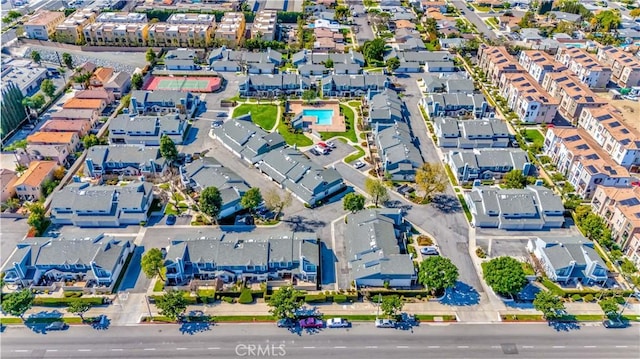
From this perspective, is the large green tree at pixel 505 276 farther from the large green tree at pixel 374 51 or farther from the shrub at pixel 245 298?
the large green tree at pixel 374 51

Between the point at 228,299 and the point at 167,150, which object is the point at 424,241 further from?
the point at 167,150

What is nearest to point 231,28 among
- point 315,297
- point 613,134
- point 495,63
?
point 495,63

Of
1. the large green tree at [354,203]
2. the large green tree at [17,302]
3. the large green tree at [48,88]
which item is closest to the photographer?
the large green tree at [17,302]

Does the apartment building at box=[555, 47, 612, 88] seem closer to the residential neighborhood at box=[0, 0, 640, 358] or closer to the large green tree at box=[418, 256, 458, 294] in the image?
the residential neighborhood at box=[0, 0, 640, 358]

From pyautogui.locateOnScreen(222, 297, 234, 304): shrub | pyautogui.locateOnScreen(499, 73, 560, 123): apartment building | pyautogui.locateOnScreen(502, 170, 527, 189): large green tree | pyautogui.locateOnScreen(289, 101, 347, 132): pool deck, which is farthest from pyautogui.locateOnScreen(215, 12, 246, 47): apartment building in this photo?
pyautogui.locateOnScreen(222, 297, 234, 304): shrub

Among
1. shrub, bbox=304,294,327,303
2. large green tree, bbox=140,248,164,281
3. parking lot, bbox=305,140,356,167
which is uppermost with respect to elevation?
large green tree, bbox=140,248,164,281


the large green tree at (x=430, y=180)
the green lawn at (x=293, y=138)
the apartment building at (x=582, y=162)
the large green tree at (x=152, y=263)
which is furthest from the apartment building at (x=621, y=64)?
the large green tree at (x=152, y=263)
